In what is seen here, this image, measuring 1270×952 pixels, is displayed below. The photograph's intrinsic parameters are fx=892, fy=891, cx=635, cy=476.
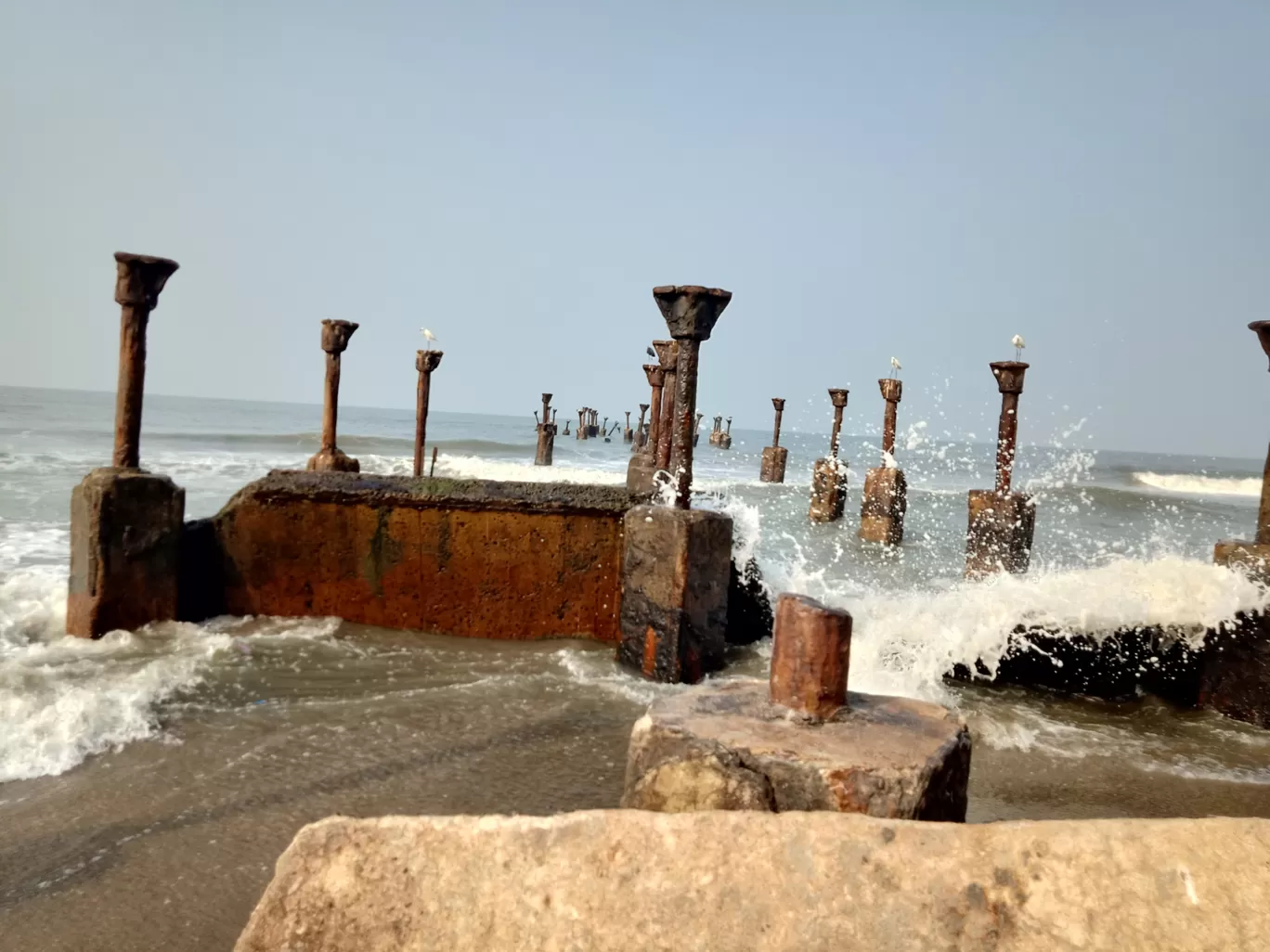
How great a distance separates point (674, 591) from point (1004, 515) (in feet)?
22.1

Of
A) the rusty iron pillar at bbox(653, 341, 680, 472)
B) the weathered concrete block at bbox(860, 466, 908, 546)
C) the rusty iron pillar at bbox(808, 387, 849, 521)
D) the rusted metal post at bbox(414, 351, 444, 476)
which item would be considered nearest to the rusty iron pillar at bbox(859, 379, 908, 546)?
the weathered concrete block at bbox(860, 466, 908, 546)

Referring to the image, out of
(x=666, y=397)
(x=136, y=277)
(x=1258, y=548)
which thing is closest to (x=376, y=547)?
(x=136, y=277)

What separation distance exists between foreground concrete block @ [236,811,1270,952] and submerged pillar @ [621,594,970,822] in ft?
1.37

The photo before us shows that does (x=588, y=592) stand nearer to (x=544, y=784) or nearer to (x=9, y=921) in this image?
(x=544, y=784)

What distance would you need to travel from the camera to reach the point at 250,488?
219 inches

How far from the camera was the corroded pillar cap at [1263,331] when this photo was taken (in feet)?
16.6

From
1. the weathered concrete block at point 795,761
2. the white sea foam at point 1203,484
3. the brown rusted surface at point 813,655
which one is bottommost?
the white sea foam at point 1203,484

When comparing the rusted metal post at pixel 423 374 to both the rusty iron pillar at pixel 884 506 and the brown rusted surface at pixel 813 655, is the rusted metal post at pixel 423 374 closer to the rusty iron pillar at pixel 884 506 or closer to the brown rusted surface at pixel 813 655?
the rusty iron pillar at pixel 884 506

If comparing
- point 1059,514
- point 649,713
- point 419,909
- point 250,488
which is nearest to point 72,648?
point 250,488

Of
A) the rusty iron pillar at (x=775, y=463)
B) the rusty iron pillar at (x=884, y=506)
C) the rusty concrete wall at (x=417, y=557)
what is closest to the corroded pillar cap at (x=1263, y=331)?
the rusty concrete wall at (x=417, y=557)

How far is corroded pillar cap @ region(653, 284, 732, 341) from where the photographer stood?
5062 mm

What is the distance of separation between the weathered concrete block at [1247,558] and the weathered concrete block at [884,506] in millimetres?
8782

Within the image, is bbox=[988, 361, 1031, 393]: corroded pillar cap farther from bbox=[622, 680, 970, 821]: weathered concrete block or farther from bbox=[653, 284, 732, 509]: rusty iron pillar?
bbox=[622, 680, 970, 821]: weathered concrete block

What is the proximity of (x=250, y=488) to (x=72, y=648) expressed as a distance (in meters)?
1.29
